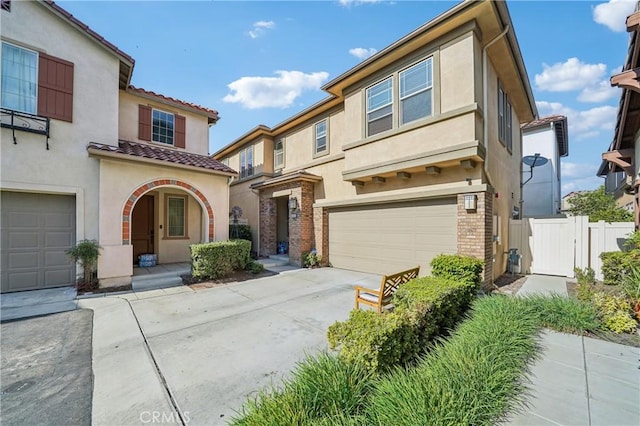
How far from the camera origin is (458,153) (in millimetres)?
6715

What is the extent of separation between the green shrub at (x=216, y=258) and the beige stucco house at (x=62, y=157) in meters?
1.95

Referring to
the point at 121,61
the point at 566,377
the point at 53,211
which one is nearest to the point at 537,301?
the point at 566,377

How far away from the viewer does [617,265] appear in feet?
22.5

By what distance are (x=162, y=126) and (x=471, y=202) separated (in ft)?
38.6

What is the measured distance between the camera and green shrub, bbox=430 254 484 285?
579 centimetres

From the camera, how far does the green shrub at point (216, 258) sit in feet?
27.5

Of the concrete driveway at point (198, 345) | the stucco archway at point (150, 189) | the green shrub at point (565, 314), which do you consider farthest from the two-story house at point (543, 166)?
the stucco archway at point (150, 189)

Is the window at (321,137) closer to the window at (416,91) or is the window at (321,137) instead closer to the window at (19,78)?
the window at (416,91)

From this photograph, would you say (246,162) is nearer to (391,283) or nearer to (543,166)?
(391,283)

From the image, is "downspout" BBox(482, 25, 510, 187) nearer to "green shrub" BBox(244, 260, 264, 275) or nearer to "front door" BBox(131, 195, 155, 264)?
"green shrub" BBox(244, 260, 264, 275)

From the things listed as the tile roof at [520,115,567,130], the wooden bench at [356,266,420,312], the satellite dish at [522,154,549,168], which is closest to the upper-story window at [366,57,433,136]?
the wooden bench at [356,266,420,312]

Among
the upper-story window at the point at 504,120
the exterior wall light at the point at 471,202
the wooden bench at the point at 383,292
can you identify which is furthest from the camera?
the upper-story window at the point at 504,120

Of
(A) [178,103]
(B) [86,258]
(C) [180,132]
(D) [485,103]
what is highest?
(A) [178,103]

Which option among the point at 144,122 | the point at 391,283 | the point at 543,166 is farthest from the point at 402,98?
the point at 543,166
